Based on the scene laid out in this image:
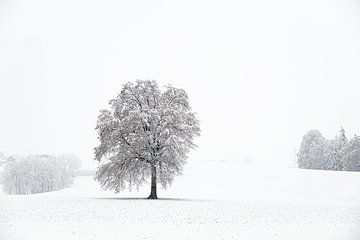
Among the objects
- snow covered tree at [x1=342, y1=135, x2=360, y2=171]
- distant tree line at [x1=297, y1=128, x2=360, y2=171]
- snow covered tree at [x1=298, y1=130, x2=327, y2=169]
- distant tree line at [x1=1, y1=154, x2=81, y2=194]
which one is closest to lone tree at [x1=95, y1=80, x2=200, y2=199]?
snow covered tree at [x1=342, y1=135, x2=360, y2=171]

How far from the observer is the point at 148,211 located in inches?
1062

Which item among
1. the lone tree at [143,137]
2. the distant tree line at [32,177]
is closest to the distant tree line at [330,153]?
the lone tree at [143,137]

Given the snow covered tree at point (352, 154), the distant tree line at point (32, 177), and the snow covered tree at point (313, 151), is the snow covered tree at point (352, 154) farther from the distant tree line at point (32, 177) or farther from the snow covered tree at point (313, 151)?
the distant tree line at point (32, 177)

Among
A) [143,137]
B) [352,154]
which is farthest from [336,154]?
[143,137]

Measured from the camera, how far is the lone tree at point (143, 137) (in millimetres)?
37500

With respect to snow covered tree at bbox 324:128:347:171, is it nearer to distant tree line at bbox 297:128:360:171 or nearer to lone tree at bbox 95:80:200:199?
distant tree line at bbox 297:128:360:171

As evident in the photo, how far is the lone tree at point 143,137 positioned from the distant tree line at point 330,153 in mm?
53632

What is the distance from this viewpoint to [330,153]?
303ft

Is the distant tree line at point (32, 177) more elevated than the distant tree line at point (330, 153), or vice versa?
the distant tree line at point (330, 153)

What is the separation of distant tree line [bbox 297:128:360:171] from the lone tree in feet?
176

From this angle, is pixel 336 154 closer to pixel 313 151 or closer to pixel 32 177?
pixel 313 151

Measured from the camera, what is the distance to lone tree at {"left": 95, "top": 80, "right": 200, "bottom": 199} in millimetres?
37500

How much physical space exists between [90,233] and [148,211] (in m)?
9.02

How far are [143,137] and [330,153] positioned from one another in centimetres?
6803
